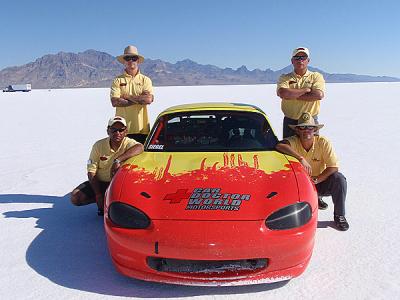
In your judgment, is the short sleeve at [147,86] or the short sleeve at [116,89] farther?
the short sleeve at [147,86]

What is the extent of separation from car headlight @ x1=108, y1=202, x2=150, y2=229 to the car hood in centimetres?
4

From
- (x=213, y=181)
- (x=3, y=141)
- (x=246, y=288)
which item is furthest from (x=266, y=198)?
(x=3, y=141)

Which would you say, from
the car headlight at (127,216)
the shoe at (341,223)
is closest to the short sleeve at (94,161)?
the car headlight at (127,216)

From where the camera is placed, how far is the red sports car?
2.79m

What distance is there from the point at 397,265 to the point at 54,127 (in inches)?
530

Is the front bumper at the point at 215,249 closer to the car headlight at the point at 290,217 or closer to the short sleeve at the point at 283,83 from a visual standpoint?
the car headlight at the point at 290,217

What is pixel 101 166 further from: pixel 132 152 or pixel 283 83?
pixel 283 83

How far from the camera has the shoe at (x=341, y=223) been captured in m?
4.19

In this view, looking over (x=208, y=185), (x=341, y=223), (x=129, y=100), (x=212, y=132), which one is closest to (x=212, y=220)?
(x=208, y=185)

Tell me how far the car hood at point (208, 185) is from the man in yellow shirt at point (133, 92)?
1.50m

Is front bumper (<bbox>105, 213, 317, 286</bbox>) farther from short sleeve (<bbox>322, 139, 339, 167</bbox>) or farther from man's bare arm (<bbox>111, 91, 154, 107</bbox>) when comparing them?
man's bare arm (<bbox>111, 91, 154, 107</bbox>)

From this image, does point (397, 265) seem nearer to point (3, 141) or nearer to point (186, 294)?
point (186, 294)

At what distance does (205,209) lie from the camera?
298 centimetres

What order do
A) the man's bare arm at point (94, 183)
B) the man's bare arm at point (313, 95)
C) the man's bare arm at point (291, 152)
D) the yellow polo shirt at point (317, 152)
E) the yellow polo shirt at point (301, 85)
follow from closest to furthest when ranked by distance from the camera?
the man's bare arm at point (291, 152)
the yellow polo shirt at point (317, 152)
the man's bare arm at point (94, 183)
the man's bare arm at point (313, 95)
the yellow polo shirt at point (301, 85)
